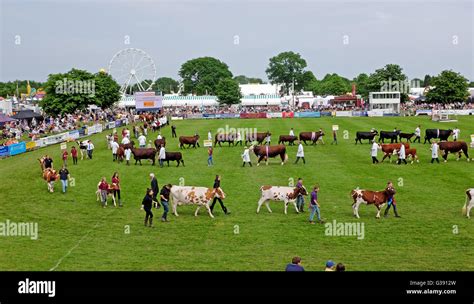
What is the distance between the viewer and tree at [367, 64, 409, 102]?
116 m

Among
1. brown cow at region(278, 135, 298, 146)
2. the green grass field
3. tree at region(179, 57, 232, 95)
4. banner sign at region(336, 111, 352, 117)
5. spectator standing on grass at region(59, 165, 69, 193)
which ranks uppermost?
tree at region(179, 57, 232, 95)

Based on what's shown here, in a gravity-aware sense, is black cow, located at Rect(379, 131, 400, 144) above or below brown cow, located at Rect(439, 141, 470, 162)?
above

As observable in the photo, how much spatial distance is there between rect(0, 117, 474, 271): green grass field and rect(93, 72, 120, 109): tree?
5320 cm

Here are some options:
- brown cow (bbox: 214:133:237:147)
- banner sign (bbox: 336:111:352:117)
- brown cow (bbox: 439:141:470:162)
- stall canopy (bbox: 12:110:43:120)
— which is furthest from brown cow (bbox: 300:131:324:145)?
banner sign (bbox: 336:111:352:117)

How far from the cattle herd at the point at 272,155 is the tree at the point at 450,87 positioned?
61.0 meters

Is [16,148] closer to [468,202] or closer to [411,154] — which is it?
[411,154]

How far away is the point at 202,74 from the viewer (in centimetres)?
17000

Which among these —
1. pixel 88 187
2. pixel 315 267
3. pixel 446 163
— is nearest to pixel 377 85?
pixel 446 163

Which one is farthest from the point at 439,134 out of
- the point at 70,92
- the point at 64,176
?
the point at 70,92

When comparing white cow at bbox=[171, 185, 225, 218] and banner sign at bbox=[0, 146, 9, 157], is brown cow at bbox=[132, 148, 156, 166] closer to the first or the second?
banner sign at bbox=[0, 146, 9, 157]

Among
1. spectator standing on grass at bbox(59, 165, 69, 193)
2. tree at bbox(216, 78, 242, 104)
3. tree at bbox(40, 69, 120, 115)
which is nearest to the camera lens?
spectator standing on grass at bbox(59, 165, 69, 193)

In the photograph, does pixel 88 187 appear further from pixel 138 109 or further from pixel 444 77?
pixel 444 77
